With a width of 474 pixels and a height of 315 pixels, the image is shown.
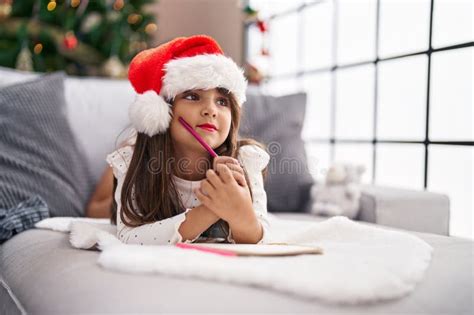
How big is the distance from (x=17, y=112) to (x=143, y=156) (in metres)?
0.48

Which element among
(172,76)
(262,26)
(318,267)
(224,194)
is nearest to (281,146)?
(172,76)

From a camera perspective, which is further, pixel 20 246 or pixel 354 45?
Answer: pixel 354 45

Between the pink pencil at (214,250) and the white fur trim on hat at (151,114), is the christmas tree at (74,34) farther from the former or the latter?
the pink pencil at (214,250)

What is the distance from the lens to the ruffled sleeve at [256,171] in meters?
1.08


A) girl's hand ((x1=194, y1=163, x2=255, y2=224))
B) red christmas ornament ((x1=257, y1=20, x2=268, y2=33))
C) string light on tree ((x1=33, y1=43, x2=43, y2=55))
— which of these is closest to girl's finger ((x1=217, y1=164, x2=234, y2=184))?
girl's hand ((x1=194, y1=163, x2=255, y2=224))

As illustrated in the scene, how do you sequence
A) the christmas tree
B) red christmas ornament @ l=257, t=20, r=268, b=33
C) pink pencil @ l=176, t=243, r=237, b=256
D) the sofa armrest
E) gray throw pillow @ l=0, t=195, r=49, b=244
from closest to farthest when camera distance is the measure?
pink pencil @ l=176, t=243, r=237, b=256 → gray throw pillow @ l=0, t=195, r=49, b=244 → the sofa armrest → the christmas tree → red christmas ornament @ l=257, t=20, r=268, b=33

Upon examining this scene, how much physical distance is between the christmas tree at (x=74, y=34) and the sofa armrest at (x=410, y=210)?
1671 millimetres

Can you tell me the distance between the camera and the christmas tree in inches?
98.0

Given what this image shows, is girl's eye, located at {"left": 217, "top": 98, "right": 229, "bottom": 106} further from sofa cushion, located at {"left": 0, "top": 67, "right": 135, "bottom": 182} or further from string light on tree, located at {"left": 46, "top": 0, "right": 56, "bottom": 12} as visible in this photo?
string light on tree, located at {"left": 46, "top": 0, "right": 56, "bottom": 12}

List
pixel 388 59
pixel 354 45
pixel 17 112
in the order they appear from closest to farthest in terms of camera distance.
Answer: pixel 17 112, pixel 388 59, pixel 354 45

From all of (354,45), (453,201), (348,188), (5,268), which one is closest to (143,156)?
(5,268)

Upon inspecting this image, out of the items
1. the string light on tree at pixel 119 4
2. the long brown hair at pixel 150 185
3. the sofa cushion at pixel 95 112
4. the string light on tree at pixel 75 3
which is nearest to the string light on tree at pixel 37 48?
the string light on tree at pixel 75 3

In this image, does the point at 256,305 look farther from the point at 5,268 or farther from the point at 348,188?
the point at 348,188

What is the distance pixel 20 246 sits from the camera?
1.08 meters
